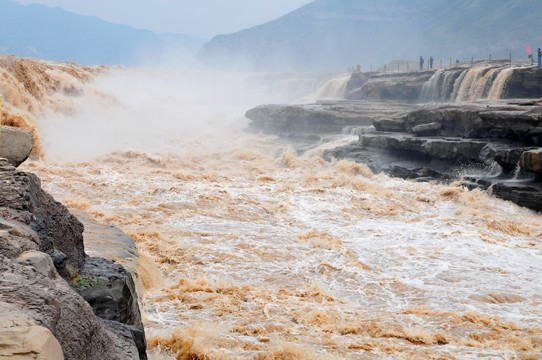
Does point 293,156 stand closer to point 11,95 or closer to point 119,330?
point 11,95

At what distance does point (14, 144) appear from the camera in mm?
4629

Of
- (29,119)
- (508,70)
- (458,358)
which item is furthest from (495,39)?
(458,358)

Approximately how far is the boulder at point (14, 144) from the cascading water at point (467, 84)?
17.7 meters

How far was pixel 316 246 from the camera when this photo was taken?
869cm

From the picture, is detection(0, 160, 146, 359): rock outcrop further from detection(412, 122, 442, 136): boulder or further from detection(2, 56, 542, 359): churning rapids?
detection(412, 122, 442, 136): boulder

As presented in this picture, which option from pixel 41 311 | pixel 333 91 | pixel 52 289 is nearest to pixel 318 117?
pixel 333 91

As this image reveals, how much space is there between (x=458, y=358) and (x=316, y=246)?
4.06 m

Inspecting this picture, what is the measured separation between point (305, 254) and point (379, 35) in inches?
5166

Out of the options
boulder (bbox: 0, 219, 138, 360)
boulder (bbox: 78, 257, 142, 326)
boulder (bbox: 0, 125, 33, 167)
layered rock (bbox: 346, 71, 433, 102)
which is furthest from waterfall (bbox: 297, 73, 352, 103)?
boulder (bbox: 0, 219, 138, 360)

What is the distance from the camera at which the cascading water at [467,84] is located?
1880 centimetres

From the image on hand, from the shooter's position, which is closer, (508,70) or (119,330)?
(119,330)

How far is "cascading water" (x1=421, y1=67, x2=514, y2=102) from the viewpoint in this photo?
18.8 metres

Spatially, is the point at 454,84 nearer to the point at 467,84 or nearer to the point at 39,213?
the point at 467,84

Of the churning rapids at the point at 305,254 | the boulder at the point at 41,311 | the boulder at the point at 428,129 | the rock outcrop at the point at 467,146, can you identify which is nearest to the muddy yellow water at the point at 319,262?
the churning rapids at the point at 305,254
